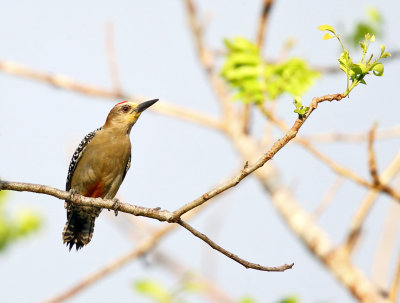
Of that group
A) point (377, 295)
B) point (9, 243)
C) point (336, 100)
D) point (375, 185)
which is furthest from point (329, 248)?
point (9, 243)

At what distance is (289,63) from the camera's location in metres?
6.51

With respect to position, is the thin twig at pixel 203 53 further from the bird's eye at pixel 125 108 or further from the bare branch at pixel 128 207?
the bare branch at pixel 128 207

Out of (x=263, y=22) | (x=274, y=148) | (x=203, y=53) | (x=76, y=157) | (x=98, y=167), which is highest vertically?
(x=203, y=53)

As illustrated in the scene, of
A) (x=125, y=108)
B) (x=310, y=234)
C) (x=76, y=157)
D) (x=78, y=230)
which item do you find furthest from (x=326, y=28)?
(x=76, y=157)

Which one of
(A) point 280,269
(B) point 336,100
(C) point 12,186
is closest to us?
(B) point 336,100

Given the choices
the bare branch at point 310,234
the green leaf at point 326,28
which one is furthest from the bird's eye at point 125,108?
the green leaf at point 326,28

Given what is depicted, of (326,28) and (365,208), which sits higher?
(365,208)

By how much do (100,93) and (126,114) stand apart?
2.06m

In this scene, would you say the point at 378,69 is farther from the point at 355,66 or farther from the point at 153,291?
the point at 153,291

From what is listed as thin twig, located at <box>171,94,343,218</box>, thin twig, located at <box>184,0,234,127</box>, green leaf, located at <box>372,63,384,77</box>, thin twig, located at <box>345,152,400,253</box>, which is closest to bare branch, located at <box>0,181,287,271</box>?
→ thin twig, located at <box>171,94,343,218</box>

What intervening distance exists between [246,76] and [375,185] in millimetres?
1821

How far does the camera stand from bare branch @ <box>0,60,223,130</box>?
973 cm

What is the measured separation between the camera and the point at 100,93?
1012cm

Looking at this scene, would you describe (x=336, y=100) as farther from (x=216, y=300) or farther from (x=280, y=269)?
(x=216, y=300)
